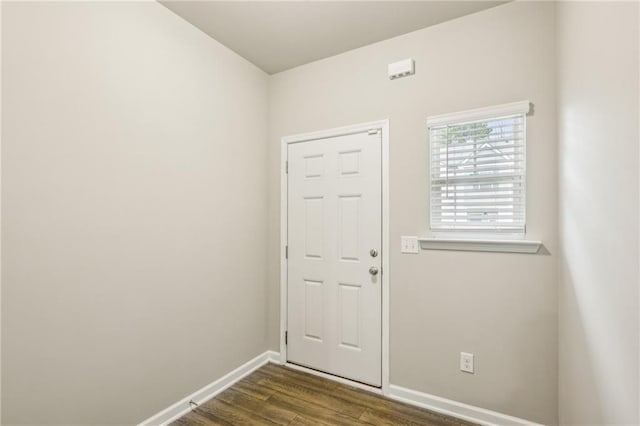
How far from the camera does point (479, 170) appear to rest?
2064 millimetres

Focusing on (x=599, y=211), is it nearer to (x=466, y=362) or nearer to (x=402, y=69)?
(x=466, y=362)

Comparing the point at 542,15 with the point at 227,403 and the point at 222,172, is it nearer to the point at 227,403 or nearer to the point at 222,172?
the point at 222,172

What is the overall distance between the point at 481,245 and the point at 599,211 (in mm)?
930

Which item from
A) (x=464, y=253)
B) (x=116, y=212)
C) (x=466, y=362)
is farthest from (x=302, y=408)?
(x=116, y=212)

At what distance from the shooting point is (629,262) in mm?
875

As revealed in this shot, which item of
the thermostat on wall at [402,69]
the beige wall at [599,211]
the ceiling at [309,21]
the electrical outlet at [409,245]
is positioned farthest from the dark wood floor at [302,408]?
the ceiling at [309,21]

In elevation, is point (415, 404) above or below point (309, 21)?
below

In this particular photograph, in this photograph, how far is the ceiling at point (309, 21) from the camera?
2.04m

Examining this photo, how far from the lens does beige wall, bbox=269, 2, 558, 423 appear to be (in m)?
1.89

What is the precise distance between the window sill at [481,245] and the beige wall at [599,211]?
196 millimetres

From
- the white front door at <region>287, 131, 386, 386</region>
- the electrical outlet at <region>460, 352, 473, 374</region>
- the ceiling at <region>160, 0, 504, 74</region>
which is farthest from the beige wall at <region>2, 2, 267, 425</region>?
the electrical outlet at <region>460, 352, 473, 374</region>

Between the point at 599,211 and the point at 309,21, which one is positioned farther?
the point at 309,21

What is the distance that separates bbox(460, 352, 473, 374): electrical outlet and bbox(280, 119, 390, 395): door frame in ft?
1.72

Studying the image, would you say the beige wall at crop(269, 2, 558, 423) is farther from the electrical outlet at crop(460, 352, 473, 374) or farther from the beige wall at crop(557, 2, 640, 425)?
the beige wall at crop(557, 2, 640, 425)
